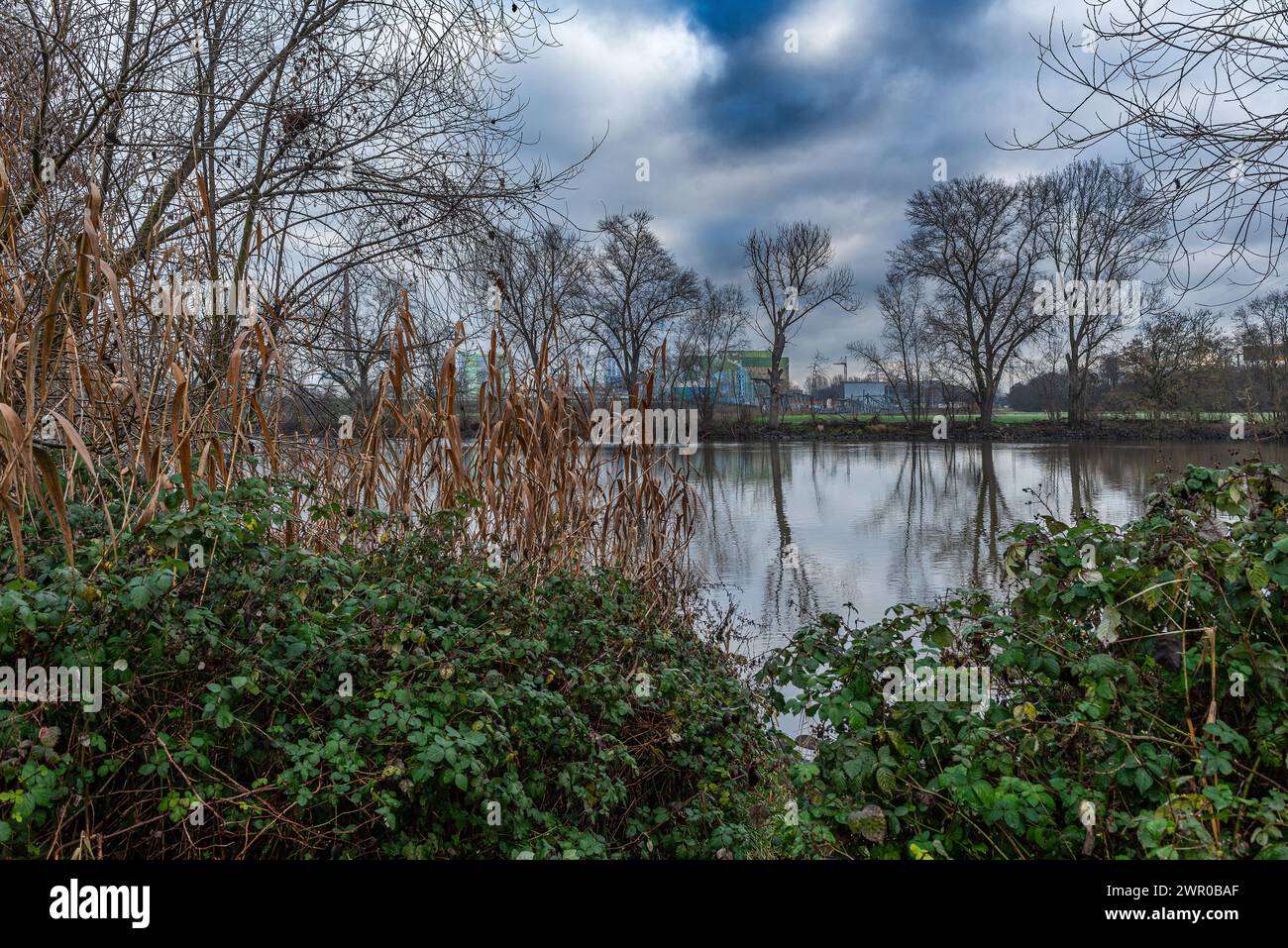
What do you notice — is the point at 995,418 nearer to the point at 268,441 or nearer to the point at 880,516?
the point at 880,516

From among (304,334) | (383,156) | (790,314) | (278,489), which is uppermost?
(790,314)

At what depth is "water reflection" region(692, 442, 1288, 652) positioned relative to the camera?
20.4 ft

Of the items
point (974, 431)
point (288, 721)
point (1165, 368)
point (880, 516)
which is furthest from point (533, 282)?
point (974, 431)

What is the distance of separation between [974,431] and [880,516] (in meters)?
22.0

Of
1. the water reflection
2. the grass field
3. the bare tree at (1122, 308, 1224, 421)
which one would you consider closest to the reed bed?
the water reflection

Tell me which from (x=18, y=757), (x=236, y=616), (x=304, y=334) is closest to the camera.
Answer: (x=18, y=757)

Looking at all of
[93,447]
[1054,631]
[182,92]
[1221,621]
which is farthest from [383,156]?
[1221,621]

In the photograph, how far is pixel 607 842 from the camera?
239 cm

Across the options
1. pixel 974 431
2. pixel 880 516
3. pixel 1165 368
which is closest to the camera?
pixel 880 516

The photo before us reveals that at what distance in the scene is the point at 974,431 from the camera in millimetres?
30125

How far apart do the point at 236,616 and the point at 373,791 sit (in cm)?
63

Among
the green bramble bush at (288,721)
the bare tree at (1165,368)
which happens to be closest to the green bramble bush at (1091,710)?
the green bramble bush at (288,721)

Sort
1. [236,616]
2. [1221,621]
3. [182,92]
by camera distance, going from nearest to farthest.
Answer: [236,616] < [1221,621] < [182,92]

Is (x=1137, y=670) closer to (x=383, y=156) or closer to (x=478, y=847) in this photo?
(x=478, y=847)
